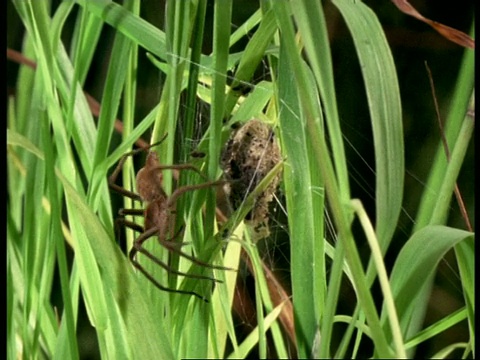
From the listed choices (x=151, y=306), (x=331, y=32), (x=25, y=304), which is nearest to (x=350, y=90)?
(x=331, y=32)

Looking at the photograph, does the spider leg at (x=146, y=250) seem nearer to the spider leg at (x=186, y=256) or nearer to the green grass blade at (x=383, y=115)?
the spider leg at (x=186, y=256)

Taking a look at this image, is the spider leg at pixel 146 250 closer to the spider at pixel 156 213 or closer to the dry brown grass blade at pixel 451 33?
the spider at pixel 156 213

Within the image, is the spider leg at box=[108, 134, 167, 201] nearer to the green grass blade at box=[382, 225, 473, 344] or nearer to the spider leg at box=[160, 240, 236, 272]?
the spider leg at box=[160, 240, 236, 272]

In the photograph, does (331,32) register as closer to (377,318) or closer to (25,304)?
(377,318)

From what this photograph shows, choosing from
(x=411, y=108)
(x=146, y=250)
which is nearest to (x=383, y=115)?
(x=411, y=108)

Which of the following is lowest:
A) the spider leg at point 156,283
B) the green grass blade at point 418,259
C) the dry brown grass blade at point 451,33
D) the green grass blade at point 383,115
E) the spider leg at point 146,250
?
the spider leg at point 156,283

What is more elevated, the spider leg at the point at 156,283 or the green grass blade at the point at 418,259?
the green grass blade at the point at 418,259

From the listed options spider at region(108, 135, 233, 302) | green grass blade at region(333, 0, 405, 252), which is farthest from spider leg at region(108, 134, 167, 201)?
green grass blade at region(333, 0, 405, 252)

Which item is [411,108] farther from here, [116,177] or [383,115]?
[116,177]

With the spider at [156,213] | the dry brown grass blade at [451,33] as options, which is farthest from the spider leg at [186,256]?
the dry brown grass blade at [451,33]

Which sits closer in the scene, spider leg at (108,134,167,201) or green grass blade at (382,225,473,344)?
green grass blade at (382,225,473,344)

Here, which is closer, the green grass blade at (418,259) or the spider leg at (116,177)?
the green grass blade at (418,259)

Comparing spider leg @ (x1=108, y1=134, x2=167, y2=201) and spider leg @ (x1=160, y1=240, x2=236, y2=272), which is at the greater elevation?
spider leg @ (x1=108, y1=134, x2=167, y2=201)
